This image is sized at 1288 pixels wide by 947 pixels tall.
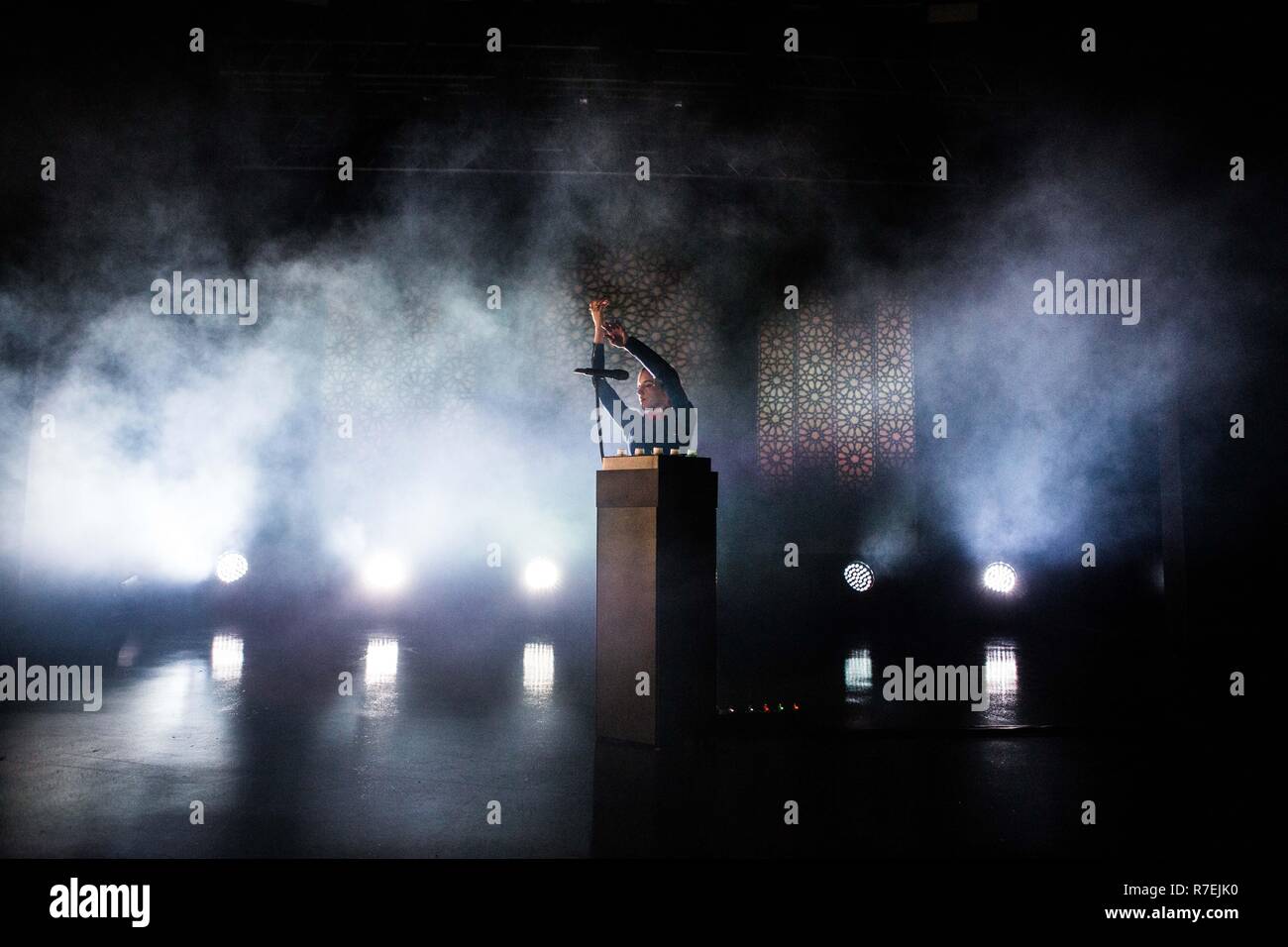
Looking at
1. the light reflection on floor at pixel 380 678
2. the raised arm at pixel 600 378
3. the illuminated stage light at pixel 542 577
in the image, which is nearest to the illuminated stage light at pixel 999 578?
the illuminated stage light at pixel 542 577

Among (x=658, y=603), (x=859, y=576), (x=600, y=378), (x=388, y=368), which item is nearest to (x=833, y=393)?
(x=859, y=576)

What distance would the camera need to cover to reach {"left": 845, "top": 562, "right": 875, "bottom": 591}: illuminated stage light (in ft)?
26.8

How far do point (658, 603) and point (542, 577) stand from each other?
5394 millimetres

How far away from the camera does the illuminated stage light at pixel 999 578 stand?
8.03 metres

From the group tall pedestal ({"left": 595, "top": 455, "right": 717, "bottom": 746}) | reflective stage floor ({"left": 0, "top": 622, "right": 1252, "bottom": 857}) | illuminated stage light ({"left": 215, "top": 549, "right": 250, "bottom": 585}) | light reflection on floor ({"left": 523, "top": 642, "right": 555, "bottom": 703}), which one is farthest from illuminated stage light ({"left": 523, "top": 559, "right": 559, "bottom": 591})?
tall pedestal ({"left": 595, "top": 455, "right": 717, "bottom": 746})

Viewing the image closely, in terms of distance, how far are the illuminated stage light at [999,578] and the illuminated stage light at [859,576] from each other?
1124mm

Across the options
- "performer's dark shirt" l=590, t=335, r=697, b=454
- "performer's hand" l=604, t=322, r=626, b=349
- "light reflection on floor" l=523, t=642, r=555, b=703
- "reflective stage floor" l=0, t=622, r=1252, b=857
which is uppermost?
"performer's hand" l=604, t=322, r=626, b=349

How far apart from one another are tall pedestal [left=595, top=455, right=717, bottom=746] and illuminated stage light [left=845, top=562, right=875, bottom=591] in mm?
5499

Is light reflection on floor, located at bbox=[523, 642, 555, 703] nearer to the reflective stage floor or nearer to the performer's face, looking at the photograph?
the reflective stage floor

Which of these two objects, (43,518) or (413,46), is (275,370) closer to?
(43,518)

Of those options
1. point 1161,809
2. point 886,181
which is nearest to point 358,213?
point 886,181

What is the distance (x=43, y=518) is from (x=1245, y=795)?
794 centimetres

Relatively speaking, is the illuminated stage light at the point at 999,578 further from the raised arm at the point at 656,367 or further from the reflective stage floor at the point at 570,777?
the raised arm at the point at 656,367
